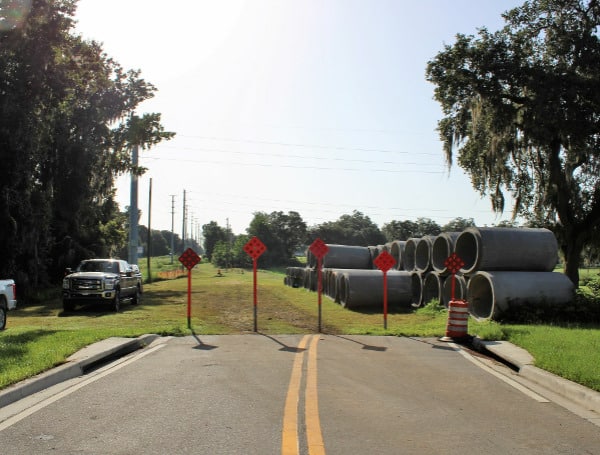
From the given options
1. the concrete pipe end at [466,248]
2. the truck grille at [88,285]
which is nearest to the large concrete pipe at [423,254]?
the concrete pipe end at [466,248]

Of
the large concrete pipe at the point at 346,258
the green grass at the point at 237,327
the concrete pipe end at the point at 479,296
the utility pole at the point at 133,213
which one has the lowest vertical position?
the green grass at the point at 237,327

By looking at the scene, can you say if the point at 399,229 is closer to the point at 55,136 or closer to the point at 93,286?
the point at 55,136

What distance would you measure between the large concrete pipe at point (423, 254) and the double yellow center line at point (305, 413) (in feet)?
47.6

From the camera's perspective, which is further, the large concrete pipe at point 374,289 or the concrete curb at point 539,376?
the large concrete pipe at point 374,289

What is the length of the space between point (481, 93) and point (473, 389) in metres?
17.1

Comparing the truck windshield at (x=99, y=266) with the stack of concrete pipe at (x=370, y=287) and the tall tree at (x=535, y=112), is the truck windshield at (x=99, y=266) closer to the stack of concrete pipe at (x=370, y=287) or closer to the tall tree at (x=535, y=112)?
the stack of concrete pipe at (x=370, y=287)

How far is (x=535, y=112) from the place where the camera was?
68.6 ft

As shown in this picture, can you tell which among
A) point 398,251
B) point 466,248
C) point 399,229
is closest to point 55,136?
point 398,251

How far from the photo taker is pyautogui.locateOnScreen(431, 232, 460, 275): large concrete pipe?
21.6 metres

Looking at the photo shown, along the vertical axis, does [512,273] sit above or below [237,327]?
above

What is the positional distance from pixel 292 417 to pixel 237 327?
10.5 metres

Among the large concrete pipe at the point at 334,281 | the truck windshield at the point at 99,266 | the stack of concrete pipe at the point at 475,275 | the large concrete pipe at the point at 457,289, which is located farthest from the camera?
the large concrete pipe at the point at 334,281

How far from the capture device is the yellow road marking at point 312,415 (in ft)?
17.3

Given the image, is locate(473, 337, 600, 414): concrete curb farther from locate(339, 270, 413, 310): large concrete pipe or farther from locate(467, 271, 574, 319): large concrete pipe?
locate(339, 270, 413, 310): large concrete pipe
